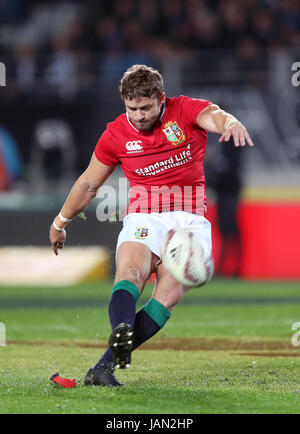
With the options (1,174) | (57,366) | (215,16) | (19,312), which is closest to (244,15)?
(215,16)

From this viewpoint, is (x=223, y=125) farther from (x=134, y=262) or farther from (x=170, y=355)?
(x=170, y=355)

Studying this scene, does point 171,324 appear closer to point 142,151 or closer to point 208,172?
point 142,151

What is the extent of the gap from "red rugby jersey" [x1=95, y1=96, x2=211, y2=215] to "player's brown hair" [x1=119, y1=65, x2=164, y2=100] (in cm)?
31

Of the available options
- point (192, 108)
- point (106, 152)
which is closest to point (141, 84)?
point (192, 108)

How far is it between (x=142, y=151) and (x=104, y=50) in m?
14.9

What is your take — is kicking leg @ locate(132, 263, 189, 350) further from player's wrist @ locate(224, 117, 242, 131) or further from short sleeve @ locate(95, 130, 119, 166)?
player's wrist @ locate(224, 117, 242, 131)

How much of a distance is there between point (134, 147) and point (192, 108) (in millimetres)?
491

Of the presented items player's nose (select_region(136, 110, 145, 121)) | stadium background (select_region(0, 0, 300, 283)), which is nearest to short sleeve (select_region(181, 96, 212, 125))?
player's nose (select_region(136, 110, 145, 121))

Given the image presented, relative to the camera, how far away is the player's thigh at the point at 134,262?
6.00 meters

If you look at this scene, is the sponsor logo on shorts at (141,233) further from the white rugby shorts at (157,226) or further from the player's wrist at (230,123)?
the player's wrist at (230,123)

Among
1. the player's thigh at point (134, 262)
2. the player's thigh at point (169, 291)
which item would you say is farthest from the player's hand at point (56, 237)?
the player's thigh at point (169, 291)

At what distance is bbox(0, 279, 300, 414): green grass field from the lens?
5.37 metres

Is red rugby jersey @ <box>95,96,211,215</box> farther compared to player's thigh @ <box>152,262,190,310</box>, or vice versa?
red rugby jersey @ <box>95,96,211,215</box>

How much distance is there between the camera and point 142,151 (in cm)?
630
